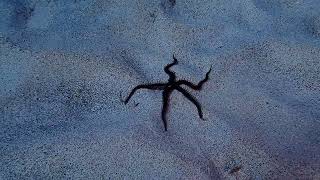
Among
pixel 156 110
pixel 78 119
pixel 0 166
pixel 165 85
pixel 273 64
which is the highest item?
pixel 273 64

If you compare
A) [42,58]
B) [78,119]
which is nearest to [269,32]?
[78,119]

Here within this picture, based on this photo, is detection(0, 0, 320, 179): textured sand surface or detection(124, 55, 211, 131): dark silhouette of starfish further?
detection(124, 55, 211, 131): dark silhouette of starfish

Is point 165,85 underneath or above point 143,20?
underneath

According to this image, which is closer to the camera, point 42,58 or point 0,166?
point 0,166

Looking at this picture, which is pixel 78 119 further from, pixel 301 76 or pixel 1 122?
pixel 301 76

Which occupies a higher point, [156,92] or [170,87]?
[170,87]

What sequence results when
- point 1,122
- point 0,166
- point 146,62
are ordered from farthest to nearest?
point 146,62, point 1,122, point 0,166

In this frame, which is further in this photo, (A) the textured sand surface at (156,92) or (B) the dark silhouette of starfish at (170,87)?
(B) the dark silhouette of starfish at (170,87)

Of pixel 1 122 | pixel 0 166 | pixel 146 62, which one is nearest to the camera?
pixel 0 166
